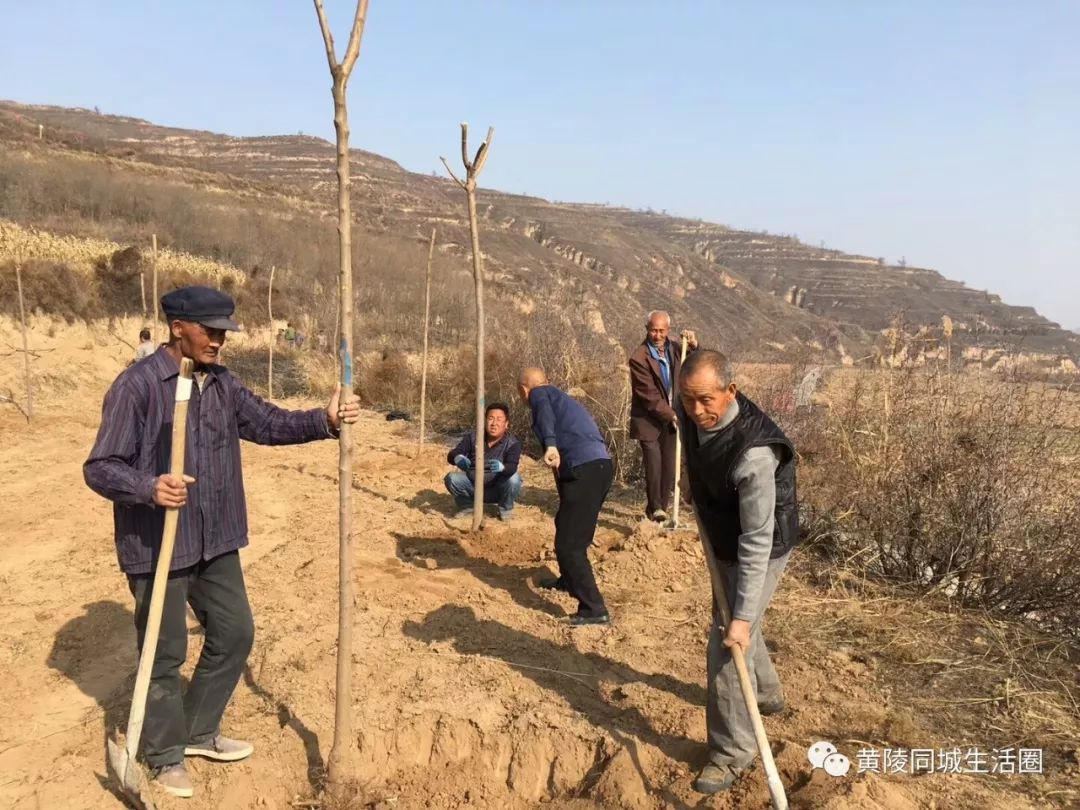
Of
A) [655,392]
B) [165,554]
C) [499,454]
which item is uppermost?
[655,392]

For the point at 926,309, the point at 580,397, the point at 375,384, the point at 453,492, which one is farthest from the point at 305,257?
the point at 926,309

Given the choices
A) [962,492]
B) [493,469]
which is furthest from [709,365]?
[493,469]

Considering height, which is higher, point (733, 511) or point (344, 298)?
point (344, 298)

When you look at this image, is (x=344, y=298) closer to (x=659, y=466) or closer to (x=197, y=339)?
(x=197, y=339)

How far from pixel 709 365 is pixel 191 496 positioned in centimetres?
193

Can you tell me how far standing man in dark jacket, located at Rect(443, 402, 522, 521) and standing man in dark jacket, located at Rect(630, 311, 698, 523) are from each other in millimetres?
1227

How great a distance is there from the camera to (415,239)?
36969 millimetres

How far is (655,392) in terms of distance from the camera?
5.54m

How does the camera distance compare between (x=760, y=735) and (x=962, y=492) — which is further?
(x=962, y=492)

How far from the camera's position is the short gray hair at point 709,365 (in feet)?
7.92

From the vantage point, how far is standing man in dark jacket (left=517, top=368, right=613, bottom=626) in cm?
413

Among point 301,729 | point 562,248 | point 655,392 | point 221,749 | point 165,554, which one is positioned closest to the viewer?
point 165,554

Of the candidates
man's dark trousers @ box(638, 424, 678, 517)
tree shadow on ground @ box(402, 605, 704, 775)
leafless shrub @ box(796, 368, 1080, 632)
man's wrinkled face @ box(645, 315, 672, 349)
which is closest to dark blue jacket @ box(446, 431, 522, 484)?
man's dark trousers @ box(638, 424, 678, 517)

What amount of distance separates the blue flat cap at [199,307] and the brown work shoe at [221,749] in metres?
1.72
